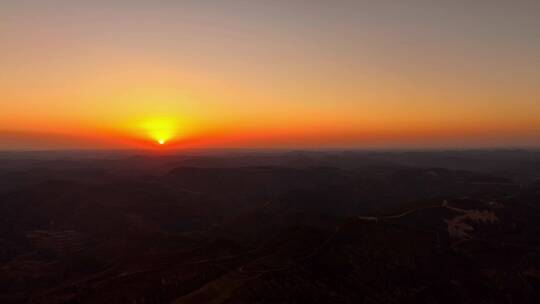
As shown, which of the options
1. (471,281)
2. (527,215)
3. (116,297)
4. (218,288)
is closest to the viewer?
(218,288)

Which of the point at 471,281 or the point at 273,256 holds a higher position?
the point at 273,256

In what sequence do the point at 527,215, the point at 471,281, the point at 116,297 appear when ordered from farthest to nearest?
the point at 527,215
the point at 471,281
the point at 116,297

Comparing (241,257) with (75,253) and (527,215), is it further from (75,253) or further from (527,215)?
(527,215)

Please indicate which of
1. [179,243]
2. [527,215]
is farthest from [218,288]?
[527,215]

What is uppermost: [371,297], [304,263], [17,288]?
[304,263]

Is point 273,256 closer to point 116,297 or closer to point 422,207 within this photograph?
point 116,297

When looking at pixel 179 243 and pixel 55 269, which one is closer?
pixel 55 269

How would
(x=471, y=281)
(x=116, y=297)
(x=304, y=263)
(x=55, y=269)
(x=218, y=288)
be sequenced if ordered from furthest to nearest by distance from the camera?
(x=55, y=269) → (x=471, y=281) → (x=304, y=263) → (x=116, y=297) → (x=218, y=288)

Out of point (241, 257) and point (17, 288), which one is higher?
point (241, 257)

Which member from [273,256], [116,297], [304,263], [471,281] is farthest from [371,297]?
[116,297]
